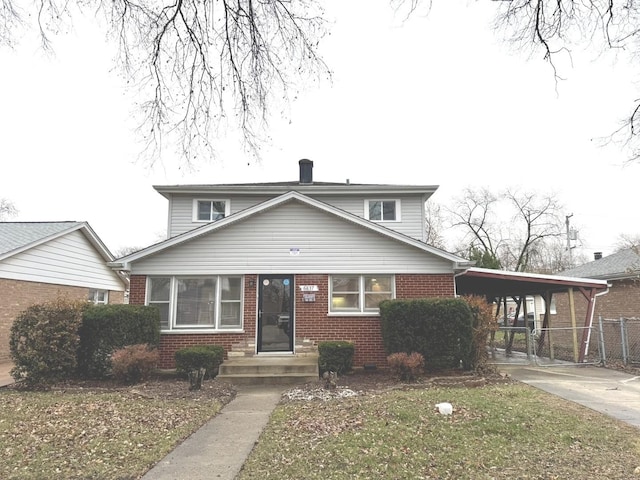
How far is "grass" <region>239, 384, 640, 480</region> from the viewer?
14.9ft

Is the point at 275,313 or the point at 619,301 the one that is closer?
the point at 275,313

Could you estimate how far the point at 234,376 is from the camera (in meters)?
10.0

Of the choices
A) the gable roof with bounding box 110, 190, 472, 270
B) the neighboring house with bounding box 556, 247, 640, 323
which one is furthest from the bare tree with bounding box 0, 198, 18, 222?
the neighboring house with bounding box 556, 247, 640, 323

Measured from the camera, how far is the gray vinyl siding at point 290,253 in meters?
11.8

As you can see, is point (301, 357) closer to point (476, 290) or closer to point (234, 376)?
point (234, 376)

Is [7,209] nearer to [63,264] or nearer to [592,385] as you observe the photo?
[63,264]

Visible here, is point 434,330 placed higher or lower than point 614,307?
lower

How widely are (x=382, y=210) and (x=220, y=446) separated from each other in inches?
435

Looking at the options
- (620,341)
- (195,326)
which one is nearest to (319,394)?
(195,326)

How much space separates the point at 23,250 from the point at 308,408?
36.5ft

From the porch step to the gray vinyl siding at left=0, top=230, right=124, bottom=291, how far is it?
7762 millimetres

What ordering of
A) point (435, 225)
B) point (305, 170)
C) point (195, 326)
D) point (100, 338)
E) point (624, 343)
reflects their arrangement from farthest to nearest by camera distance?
point (435, 225) → point (305, 170) → point (624, 343) → point (195, 326) → point (100, 338)

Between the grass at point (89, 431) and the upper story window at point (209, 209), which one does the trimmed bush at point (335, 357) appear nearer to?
the grass at point (89, 431)

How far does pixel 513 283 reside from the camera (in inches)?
597
